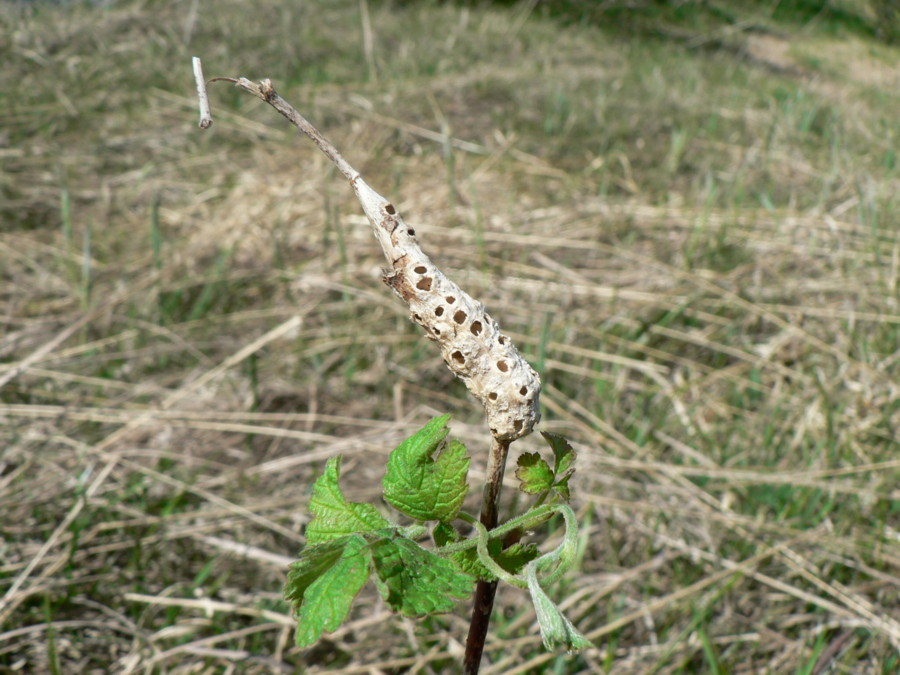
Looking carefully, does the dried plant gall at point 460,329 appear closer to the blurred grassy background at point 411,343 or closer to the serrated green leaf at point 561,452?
the serrated green leaf at point 561,452

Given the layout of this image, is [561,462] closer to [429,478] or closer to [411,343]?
[429,478]

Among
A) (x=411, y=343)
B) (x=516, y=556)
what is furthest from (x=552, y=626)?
(x=411, y=343)

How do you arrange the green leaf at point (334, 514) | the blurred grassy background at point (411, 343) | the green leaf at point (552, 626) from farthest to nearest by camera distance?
the blurred grassy background at point (411, 343) < the green leaf at point (334, 514) < the green leaf at point (552, 626)

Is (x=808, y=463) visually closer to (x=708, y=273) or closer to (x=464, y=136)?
(x=708, y=273)

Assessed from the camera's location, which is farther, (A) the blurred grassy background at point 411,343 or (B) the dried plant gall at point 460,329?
(A) the blurred grassy background at point 411,343

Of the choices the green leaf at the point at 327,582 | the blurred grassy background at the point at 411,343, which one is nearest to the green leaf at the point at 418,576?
the green leaf at the point at 327,582

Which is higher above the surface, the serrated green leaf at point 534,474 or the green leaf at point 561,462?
the green leaf at point 561,462
